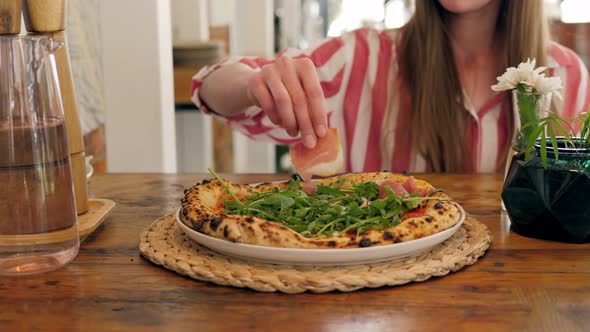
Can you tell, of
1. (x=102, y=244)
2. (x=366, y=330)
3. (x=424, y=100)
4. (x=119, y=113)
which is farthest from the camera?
(x=119, y=113)

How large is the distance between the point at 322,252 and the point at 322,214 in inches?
5.7

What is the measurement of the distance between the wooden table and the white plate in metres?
0.05

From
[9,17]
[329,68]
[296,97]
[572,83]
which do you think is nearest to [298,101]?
[296,97]

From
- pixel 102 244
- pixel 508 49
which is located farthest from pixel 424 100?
pixel 102 244

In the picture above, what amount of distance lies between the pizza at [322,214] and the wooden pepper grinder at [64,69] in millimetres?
200

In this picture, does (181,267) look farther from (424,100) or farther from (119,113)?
(119,113)

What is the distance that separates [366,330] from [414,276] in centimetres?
15

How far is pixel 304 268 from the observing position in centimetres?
84

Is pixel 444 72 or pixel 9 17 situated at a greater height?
pixel 9 17

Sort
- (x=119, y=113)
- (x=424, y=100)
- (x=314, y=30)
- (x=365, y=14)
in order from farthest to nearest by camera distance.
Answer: (x=365, y=14), (x=314, y=30), (x=119, y=113), (x=424, y=100)

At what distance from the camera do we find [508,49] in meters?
1.93

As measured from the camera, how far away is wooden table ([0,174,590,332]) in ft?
2.30

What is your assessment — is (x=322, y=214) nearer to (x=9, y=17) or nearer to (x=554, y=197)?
(x=554, y=197)

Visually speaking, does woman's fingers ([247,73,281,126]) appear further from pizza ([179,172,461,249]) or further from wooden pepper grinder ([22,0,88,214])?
wooden pepper grinder ([22,0,88,214])
